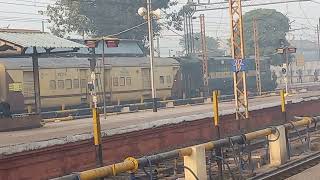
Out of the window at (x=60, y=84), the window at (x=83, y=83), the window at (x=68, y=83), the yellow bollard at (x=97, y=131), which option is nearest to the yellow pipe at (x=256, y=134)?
the yellow bollard at (x=97, y=131)

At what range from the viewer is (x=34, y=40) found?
2245 centimetres

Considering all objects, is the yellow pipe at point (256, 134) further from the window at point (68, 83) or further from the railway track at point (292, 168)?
the window at point (68, 83)

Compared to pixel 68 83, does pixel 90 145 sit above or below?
below

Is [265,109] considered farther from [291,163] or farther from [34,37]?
[34,37]

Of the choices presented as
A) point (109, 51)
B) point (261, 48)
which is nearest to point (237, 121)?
point (109, 51)

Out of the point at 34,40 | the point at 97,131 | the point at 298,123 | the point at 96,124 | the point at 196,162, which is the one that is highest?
the point at 34,40

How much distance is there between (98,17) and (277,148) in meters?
48.0

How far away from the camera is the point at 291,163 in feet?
43.4

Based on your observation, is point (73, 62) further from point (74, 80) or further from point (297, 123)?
point (297, 123)

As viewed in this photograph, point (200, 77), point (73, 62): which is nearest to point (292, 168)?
point (73, 62)

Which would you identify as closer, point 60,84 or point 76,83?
point 60,84

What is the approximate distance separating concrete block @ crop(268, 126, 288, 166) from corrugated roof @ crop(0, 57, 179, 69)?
20.7m

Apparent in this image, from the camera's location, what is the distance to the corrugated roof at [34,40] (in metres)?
21.4

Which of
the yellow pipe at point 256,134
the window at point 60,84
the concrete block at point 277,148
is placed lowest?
the concrete block at point 277,148
